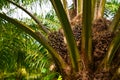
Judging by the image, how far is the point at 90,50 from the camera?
360cm

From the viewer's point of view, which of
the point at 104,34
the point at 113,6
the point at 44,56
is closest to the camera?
the point at 104,34

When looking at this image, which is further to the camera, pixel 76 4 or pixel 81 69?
pixel 76 4

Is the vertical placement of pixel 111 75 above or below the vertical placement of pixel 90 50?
below

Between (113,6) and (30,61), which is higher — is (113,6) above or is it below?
above

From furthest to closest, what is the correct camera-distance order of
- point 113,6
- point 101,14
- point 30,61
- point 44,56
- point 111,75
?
point 113,6 < point 30,61 < point 44,56 < point 101,14 < point 111,75

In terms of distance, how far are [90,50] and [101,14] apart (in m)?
0.98

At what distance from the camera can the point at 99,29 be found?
407cm

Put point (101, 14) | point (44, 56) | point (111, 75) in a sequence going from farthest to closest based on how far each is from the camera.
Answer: point (44, 56)
point (101, 14)
point (111, 75)

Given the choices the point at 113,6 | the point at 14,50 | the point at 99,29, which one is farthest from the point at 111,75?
the point at 113,6

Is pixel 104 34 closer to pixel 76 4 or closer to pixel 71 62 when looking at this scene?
pixel 71 62

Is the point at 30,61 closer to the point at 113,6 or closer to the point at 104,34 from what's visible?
the point at 104,34

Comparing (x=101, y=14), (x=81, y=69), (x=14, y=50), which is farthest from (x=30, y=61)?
(x=81, y=69)

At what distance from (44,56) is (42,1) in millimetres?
1035

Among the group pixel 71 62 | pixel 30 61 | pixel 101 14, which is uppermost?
pixel 101 14
